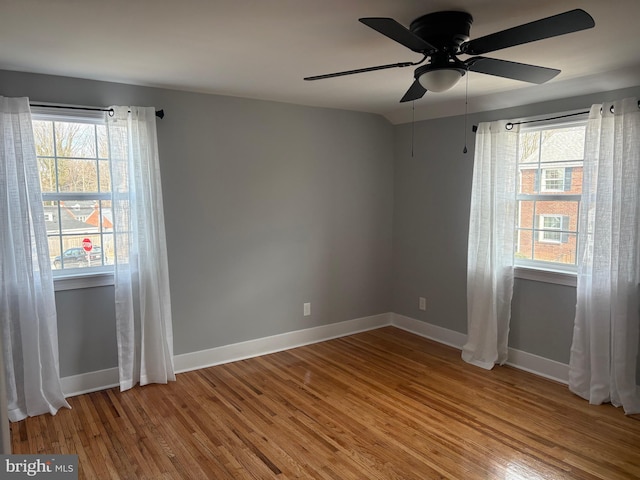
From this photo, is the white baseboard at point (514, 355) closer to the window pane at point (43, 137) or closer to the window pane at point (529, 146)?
the window pane at point (529, 146)

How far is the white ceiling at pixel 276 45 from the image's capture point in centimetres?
203

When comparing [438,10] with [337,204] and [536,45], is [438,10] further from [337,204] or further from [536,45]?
[337,204]

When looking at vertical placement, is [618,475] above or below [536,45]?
below

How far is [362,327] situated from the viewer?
511 cm

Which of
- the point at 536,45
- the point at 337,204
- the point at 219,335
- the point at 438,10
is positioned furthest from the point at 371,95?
the point at 219,335

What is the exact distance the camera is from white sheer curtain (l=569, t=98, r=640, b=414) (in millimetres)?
3215

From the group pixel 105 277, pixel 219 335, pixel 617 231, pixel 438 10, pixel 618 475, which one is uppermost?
pixel 438 10

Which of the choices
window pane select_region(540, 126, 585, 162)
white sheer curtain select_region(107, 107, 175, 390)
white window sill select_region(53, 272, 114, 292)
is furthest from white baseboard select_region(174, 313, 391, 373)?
window pane select_region(540, 126, 585, 162)

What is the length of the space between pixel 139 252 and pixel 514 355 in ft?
10.9

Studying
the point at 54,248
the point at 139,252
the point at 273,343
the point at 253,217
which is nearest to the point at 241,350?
the point at 273,343

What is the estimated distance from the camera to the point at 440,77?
221 centimetres

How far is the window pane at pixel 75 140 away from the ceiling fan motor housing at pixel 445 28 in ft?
8.50

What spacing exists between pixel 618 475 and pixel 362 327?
9.44 ft

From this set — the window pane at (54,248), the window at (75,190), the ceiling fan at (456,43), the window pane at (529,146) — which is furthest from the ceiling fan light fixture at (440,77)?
the window pane at (54,248)
